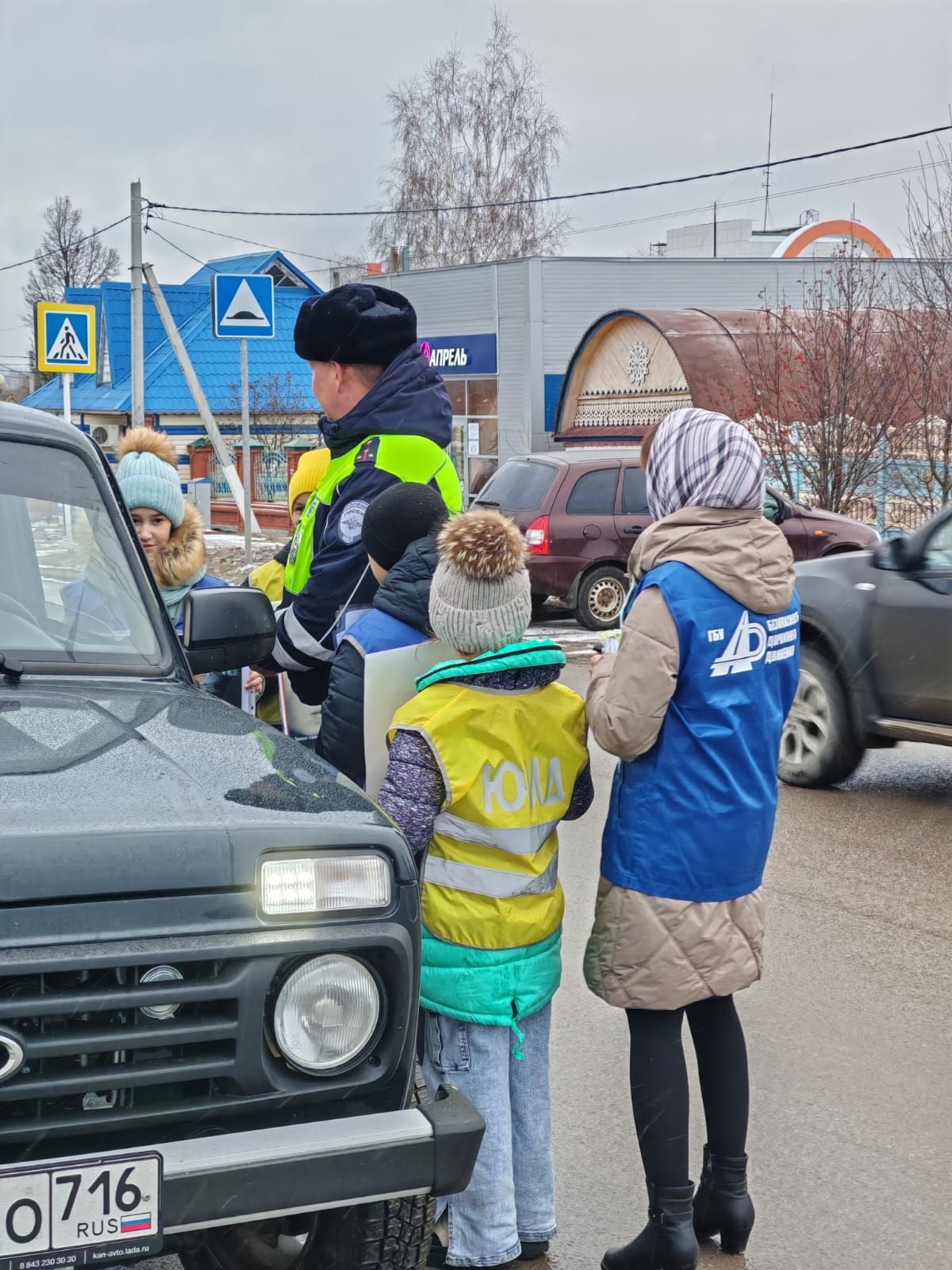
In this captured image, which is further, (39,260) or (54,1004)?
(39,260)

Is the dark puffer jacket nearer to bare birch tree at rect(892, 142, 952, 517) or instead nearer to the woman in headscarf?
the woman in headscarf

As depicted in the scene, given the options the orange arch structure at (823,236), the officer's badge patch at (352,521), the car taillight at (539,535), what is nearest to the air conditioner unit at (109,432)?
the orange arch structure at (823,236)

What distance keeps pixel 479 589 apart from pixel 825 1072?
2.25 metres

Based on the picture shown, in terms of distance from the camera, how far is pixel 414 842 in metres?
3.23

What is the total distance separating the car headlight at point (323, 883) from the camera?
2.53m

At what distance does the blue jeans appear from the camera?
3316 millimetres

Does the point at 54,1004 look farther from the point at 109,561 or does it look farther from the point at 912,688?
the point at 912,688

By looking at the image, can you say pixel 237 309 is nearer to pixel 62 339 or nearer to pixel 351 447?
pixel 62 339

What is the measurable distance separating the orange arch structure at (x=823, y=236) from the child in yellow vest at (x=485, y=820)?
39325 millimetres

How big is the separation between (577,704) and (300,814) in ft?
3.03

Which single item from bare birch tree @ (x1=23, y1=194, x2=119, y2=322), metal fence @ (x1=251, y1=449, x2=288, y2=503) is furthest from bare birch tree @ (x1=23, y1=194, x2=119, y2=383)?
metal fence @ (x1=251, y1=449, x2=288, y2=503)

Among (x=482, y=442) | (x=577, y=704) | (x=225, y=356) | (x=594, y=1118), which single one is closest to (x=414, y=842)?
(x=577, y=704)

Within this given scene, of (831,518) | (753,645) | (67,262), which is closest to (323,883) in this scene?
(753,645)

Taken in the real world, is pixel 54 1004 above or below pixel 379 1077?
above
